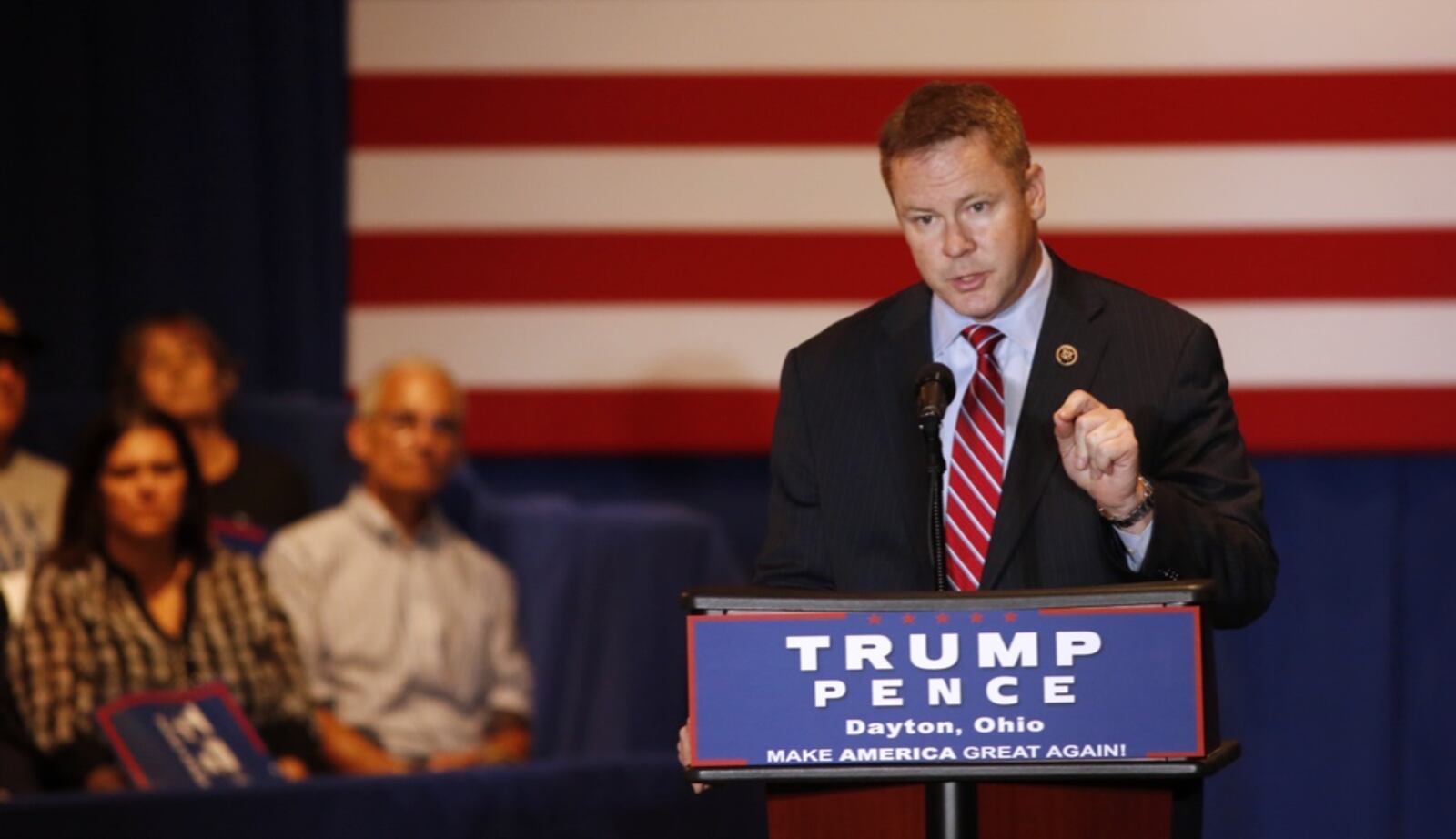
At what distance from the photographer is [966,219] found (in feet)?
5.95

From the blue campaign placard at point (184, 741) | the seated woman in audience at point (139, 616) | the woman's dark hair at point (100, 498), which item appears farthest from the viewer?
the woman's dark hair at point (100, 498)

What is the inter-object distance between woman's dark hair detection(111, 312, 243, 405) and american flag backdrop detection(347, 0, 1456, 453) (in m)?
0.28

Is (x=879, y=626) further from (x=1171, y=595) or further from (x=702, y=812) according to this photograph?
(x=702, y=812)

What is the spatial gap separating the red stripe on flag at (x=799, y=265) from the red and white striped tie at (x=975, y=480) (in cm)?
230

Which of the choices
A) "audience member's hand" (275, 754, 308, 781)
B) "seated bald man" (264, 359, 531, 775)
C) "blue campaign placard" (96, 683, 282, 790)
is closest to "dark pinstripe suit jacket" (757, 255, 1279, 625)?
"blue campaign placard" (96, 683, 282, 790)

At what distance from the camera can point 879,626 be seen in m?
1.50

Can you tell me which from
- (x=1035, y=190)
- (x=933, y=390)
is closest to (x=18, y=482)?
(x=1035, y=190)

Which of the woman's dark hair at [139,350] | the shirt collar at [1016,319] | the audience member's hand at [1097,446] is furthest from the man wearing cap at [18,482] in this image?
the audience member's hand at [1097,446]

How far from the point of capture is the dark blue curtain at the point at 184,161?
4.30 m

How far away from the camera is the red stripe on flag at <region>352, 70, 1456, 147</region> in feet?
13.4

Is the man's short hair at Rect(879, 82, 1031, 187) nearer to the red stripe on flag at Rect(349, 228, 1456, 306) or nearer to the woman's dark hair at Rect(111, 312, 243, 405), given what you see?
the red stripe on flag at Rect(349, 228, 1456, 306)

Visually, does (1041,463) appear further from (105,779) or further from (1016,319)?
(105,779)

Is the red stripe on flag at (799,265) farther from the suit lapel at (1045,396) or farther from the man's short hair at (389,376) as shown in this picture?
the suit lapel at (1045,396)

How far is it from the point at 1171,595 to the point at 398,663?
269cm
